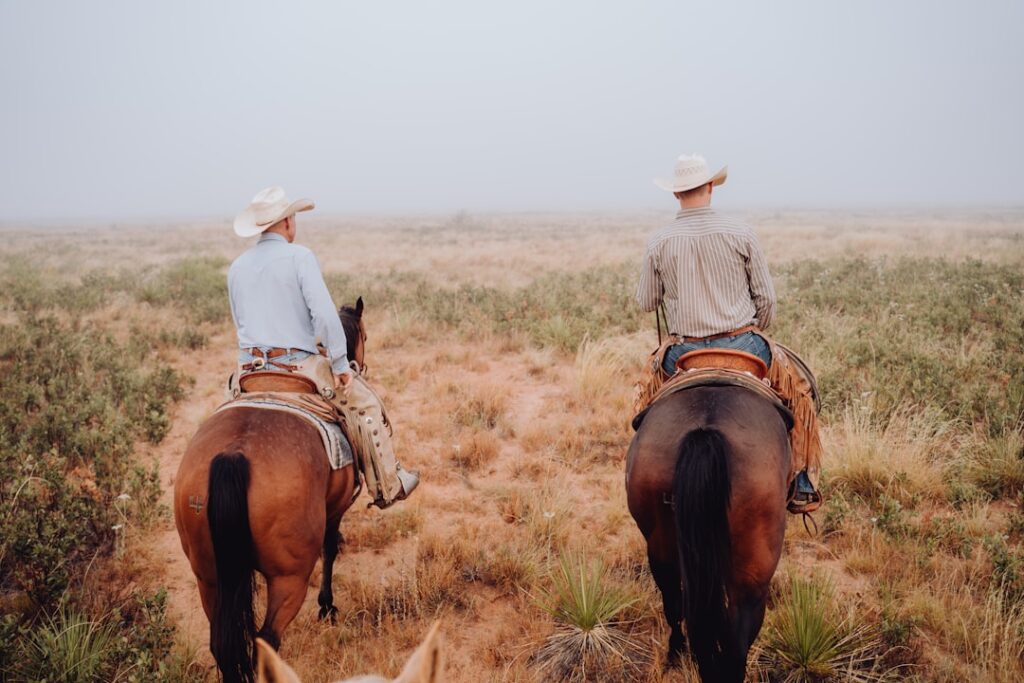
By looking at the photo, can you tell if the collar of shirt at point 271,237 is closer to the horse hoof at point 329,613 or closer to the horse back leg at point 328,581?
the horse back leg at point 328,581

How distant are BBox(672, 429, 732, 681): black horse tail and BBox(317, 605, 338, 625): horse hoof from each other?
8.74ft

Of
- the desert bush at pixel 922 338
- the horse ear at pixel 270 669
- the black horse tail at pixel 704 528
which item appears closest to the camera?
the horse ear at pixel 270 669

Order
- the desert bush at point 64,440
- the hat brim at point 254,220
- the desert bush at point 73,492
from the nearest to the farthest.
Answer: the desert bush at point 73,492 < the hat brim at point 254,220 < the desert bush at point 64,440

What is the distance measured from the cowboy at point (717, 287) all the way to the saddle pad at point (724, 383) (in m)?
0.25

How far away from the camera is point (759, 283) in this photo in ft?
11.7

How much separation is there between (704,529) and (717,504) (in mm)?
124

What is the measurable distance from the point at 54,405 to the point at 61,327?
17.5 ft

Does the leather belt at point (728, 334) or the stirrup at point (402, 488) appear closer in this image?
the leather belt at point (728, 334)

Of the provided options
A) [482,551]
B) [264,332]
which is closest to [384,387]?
[482,551]

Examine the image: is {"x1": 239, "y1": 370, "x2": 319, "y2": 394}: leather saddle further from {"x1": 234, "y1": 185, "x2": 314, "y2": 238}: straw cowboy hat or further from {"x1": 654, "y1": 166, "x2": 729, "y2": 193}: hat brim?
{"x1": 654, "y1": 166, "x2": 729, "y2": 193}: hat brim

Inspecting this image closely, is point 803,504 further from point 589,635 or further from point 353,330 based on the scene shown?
point 353,330

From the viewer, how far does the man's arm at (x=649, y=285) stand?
3.76 m

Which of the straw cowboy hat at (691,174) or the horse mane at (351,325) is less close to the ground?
the straw cowboy hat at (691,174)

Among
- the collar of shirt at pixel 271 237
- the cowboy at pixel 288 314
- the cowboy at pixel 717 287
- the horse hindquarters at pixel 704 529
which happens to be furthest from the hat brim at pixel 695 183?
the collar of shirt at pixel 271 237
